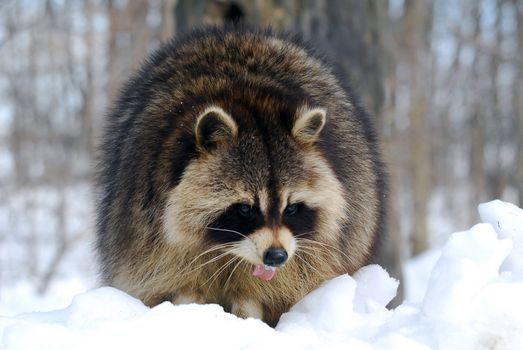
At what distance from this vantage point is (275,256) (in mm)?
2881

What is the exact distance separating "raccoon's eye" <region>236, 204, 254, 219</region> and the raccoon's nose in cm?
19

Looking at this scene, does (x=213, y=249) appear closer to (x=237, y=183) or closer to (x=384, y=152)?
(x=237, y=183)

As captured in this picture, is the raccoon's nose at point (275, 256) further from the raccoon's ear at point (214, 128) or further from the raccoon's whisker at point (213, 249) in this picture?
the raccoon's ear at point (214, 128)

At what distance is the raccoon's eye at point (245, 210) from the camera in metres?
3.01

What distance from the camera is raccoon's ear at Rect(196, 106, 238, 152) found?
3066 mm

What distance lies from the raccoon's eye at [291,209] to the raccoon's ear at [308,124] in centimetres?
30

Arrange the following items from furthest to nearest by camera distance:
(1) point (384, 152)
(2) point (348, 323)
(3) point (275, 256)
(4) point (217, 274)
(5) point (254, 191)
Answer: (1) point (384, 152), (4) point (217, 274), (5) point (254, 191), (3) point (275, 256), (2) point (348, 323)

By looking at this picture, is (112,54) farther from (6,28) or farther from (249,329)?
(249,329)

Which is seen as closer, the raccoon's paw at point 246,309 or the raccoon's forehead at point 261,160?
the raccoon's forehead at point 261,160

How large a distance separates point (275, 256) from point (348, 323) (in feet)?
1.26

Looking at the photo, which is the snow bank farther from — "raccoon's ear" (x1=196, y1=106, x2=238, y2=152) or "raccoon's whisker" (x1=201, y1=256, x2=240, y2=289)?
"raccoon's ear" (x1=196, y1=106, x2=238, y2=152)

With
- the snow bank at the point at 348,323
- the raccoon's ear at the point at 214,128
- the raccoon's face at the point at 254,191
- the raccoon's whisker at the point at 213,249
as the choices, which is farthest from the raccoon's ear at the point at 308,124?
the snow bank at the point at 348,323

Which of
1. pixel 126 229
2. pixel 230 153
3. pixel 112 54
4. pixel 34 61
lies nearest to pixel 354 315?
pixel 230 153

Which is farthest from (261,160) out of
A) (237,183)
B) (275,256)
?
(275,256)
